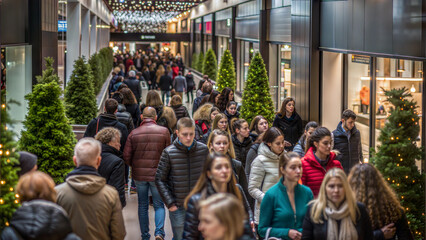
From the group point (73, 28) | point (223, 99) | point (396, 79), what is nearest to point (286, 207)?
point (396, 79)

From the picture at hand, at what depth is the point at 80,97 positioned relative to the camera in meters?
13.4

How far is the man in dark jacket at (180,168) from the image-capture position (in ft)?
20.9

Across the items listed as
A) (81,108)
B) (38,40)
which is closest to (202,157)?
(38,40)

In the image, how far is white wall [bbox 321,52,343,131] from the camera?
495 inches

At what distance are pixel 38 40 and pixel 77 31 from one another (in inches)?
353

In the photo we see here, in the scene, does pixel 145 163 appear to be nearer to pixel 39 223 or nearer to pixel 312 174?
pixel 312 174

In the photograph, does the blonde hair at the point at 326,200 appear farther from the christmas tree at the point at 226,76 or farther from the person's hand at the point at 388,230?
the christmas tree at the point at 226,76

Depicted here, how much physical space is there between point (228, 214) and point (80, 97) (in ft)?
34.5

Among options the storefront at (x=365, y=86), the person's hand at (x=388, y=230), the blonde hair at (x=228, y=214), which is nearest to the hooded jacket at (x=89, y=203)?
the blonde hair at (x=228, y=214)

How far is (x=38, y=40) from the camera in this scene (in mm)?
11734

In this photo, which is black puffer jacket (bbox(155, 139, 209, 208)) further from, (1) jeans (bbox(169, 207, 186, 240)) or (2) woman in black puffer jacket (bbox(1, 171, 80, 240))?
(2) woman in black puffer jacket (bbox(1, 171, 80, 240))

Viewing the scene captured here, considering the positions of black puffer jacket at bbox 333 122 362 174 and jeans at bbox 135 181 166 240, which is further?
black puffer jacket at bbox 333 122 362 174

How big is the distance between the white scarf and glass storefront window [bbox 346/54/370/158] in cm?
617

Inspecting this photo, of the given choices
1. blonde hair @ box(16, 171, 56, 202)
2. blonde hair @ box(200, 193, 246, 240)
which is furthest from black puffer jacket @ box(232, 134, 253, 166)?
blonde hair @ box(200, 193, 246, 240)
